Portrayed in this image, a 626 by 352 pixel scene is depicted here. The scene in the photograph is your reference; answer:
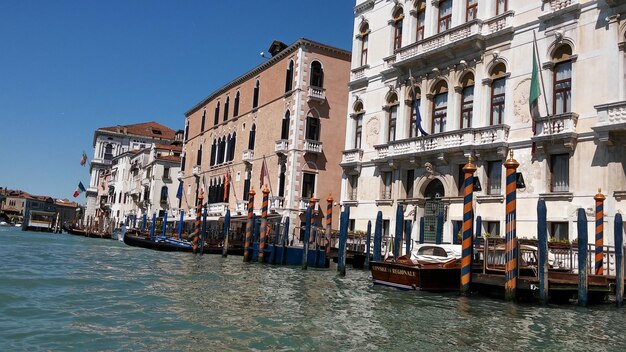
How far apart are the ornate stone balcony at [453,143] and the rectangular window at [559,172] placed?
1.40 m

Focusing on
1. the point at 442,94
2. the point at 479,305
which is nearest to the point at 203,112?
the point at 442,94

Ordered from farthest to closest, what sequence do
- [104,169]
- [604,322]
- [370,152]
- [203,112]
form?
[104,169] → [203,112] → [370,152] → [604,322]

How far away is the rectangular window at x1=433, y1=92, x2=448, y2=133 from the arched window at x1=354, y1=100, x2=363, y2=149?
4.05 m

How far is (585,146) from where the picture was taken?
14.3m

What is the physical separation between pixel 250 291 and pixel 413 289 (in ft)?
12.0

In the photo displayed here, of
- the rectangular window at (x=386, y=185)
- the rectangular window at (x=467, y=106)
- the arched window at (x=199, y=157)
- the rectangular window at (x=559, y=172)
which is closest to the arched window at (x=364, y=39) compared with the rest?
the rectangular window at (x=386, y=185)

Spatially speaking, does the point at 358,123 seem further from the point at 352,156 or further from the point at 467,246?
the point at 467,246

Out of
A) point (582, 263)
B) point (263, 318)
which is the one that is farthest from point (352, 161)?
point (263, 318)

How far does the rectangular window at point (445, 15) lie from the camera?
19016 millimetres

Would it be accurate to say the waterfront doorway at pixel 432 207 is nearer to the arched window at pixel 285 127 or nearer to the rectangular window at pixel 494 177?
the rectangular window at pixel 494 177

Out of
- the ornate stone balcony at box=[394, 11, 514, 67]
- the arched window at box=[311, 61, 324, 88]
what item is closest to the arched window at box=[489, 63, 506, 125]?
the ornate stone balcony at box=[394, 11, 514, 67]

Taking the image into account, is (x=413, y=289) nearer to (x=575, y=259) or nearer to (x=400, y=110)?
(x=575, y=259)

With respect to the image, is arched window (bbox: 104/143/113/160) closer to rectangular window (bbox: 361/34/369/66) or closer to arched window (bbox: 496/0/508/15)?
rectangular window (bbox: 361/34/369/66)

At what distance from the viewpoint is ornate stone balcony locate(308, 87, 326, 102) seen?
2627cm
